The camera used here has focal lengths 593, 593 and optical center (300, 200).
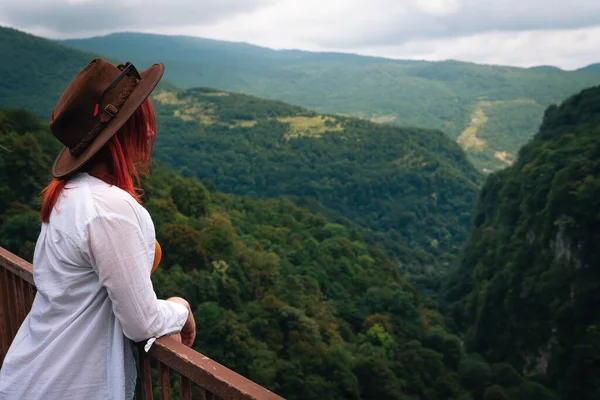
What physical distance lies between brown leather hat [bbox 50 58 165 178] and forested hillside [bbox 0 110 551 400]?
1675 centimetres

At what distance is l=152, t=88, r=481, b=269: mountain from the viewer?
292ft

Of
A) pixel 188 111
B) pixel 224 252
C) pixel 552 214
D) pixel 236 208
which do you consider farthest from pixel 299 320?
pixel 188 111

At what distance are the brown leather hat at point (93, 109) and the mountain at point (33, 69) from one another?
92980 mm

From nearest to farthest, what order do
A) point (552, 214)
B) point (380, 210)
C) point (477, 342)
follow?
point (552, 214) → point (477, 342) → point (380, 210)

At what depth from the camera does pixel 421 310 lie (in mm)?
42125

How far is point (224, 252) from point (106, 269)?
1143 inches

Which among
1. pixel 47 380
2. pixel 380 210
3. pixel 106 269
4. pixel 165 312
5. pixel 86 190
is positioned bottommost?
pixel 380 210

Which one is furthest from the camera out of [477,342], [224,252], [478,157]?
[478,157]

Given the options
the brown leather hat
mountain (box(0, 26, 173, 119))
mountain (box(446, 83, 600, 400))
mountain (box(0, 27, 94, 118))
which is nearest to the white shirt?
the brown leather hat

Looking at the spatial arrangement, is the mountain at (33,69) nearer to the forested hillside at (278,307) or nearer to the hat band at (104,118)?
the forested hillside at (278,307)

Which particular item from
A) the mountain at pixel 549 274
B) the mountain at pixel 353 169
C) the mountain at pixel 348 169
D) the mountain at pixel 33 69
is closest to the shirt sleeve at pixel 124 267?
the mountain at pixel 549 274

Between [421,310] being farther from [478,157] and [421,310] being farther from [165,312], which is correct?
[478,157]

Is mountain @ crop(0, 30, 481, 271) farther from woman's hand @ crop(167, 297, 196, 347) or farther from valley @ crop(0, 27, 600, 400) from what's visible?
woman's hand @ crop(167, 297, 196, 347)

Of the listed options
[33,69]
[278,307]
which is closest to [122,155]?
[278,307]
